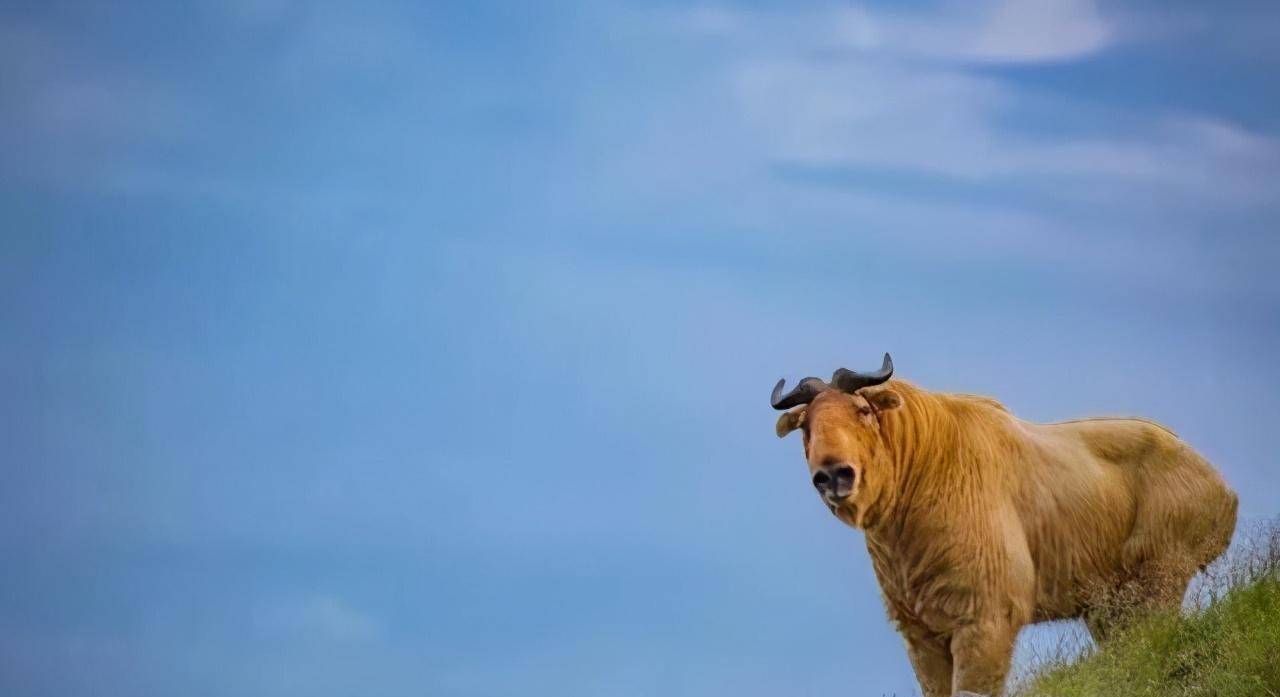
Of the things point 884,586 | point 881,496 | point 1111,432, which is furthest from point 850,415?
point 1111,432

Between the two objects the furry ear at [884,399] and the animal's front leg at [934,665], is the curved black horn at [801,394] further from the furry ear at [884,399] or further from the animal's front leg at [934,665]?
the animal's front leg at [934,665]

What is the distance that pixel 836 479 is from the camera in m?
11.9

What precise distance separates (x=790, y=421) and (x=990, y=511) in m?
1.72

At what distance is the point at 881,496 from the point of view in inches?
486

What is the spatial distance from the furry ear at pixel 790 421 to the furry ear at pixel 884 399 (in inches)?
19.9

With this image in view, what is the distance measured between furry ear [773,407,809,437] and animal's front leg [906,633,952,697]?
6.44 feet

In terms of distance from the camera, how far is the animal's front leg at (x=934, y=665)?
41.5 ft

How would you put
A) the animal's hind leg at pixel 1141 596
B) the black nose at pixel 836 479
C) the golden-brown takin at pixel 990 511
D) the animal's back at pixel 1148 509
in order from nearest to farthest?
1. the black nose at pixel 836 479
2. the golden-brown takin at pixel 990 511
3. the animal's hind leg at pixel 1141 596
4. the animal's back at pixel 1148 509

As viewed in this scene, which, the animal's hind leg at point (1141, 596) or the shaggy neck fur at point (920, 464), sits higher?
the shaggy neck fur at point (920, 464)

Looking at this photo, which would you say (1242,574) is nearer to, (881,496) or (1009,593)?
(1009,593)

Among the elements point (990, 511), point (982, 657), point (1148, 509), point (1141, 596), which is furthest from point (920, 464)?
point (1141, 596)

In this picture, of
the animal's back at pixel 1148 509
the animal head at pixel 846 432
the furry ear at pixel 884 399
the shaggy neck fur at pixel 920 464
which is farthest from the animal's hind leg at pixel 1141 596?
the furry ear at pixel 884 399

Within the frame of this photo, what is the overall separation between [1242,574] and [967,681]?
284 cm

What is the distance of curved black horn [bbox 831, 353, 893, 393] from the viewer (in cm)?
1216
